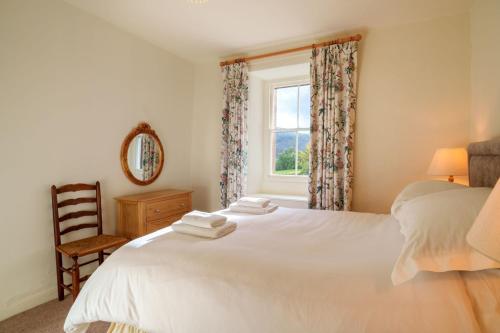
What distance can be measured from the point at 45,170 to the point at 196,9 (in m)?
1.97

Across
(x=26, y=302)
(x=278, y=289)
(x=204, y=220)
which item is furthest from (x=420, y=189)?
(x=26, y=302)

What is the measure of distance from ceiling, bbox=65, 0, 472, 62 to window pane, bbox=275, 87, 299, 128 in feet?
2.62

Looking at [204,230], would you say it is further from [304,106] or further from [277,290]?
[304,106]

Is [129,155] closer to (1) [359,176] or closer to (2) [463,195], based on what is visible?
(1) [359,176]

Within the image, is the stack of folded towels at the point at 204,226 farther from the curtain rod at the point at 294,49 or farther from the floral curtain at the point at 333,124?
the curtain rod at the point at 294,49

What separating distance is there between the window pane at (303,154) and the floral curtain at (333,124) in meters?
0.63

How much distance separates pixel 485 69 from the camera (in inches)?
82.5

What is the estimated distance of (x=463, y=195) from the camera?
123cm

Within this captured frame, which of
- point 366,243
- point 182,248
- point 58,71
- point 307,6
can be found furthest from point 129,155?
point 366,243

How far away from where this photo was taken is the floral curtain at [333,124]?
282 centimetres

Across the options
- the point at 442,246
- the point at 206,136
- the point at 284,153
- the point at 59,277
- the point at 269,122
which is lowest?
the point at 59,277

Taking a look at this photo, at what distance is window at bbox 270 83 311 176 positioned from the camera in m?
3.68

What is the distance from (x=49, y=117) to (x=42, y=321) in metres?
1.62

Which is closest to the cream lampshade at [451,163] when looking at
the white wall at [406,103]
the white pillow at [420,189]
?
the white wall at [406,103]
